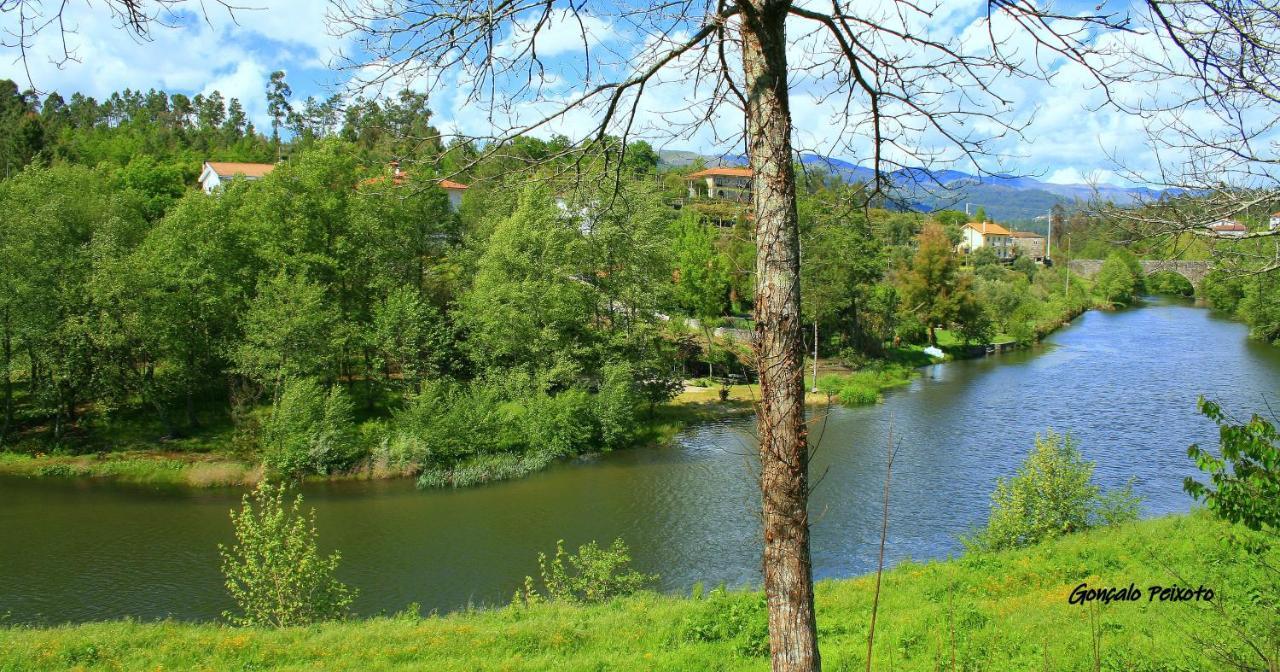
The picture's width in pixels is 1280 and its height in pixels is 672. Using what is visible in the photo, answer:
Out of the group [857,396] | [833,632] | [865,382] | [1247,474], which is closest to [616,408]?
[857,396]

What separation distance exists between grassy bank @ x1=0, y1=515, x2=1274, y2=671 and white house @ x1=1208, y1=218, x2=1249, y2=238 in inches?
119

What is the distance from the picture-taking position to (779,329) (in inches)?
131

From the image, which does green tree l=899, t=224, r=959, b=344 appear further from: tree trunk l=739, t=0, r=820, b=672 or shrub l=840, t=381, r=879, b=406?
tree trunk l=739, t=0, r=820, b=672

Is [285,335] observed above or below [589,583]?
above

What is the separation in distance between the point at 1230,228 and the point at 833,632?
521cm

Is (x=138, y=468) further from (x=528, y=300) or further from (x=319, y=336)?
(x=528, y=300)

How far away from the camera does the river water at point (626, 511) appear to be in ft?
46.8

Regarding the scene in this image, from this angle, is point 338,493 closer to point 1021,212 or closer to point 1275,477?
point 1275,477

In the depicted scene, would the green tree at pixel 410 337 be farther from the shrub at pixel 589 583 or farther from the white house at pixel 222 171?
the white house at pixel 222 171

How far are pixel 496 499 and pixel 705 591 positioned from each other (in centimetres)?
810

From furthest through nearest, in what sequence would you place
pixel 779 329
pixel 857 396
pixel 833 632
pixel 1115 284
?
pixel 1115 284 → pixel 857 396 → pixel 833 632 → pixel 779 329

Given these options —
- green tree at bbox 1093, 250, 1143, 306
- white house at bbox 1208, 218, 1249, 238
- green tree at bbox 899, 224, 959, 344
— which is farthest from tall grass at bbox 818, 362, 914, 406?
green tree at bbox 1093, 250, 1143, 306

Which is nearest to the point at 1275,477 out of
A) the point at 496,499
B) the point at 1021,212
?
the point at 496,499

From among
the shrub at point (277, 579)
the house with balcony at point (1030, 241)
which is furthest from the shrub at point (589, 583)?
the house with balcony at point (1030, 241)
